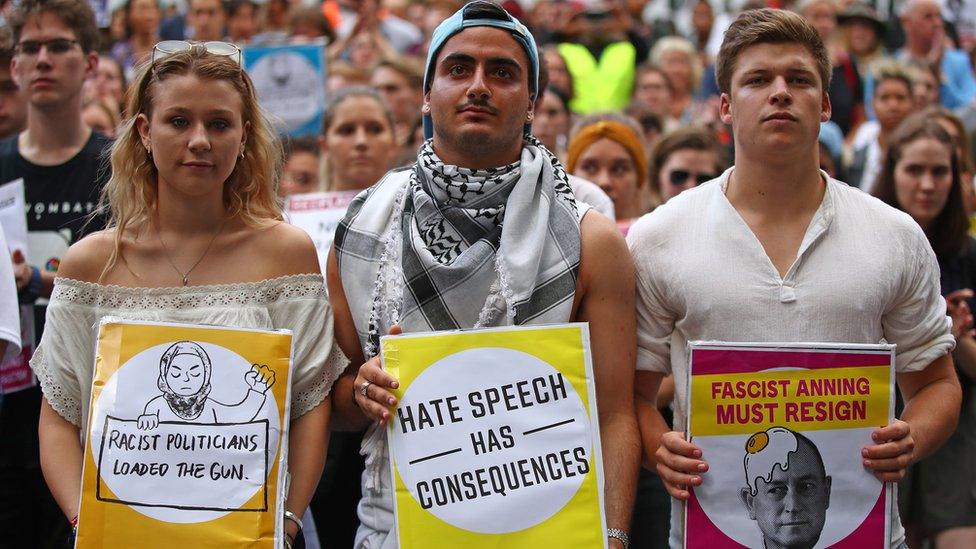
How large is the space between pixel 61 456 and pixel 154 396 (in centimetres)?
37

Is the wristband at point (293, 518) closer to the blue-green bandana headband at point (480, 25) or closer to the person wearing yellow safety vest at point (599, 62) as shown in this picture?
the blue-green bandana headband at point (480, 25)

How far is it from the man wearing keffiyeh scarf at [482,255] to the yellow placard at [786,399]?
26cm

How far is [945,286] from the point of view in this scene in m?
5.30

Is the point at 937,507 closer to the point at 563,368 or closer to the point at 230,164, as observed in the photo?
the point at 563,368

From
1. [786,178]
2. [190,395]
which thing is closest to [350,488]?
[190,395]

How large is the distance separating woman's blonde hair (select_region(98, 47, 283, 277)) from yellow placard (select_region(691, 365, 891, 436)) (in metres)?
1.43

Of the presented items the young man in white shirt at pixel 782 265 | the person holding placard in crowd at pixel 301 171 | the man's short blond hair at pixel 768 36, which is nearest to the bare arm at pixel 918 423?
the young man in white shirt at pixel 782 265

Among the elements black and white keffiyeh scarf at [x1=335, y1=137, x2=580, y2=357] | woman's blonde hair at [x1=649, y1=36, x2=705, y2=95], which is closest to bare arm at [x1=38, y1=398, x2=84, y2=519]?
black and white keffiyeh scarf at [x1=335, y1=137, x2=580, y2=357]

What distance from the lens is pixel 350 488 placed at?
17.1ft

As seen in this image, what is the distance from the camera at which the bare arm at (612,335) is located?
145 inches

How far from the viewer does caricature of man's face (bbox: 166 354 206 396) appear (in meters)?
3.55

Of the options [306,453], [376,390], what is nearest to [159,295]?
[306,453]

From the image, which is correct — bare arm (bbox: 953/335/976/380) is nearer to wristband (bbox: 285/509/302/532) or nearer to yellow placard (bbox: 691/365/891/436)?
yellow placard (bbox: 691/365/891/436)

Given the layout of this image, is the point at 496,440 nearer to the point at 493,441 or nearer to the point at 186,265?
the point at 493,441
